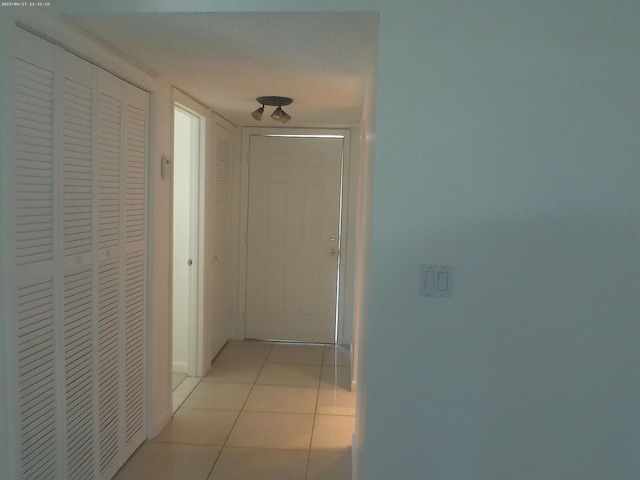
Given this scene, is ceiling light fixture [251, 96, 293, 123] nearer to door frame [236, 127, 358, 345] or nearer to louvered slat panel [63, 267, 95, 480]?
door frame [236, 127, 358, 345]

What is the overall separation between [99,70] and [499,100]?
1.60 meters

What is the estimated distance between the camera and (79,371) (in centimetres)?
193

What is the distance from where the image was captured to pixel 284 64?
2174 mm

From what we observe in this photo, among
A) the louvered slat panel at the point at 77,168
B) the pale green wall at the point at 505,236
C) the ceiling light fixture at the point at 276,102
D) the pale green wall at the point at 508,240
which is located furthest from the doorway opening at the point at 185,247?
the pale green wall at the point at 508,240

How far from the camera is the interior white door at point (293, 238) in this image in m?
4.37

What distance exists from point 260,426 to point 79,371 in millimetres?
1312

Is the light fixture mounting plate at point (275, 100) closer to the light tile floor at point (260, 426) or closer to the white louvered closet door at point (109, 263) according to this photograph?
the white louvered closet door at point (109, 263)

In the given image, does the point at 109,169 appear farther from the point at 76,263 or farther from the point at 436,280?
the point at 436,280

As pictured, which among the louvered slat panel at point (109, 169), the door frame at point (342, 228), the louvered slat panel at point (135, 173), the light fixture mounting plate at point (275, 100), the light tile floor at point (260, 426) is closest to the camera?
the louvered slat panel at point (109, 169)

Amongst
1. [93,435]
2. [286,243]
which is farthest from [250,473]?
[286,243]

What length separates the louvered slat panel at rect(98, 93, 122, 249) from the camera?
2039mm

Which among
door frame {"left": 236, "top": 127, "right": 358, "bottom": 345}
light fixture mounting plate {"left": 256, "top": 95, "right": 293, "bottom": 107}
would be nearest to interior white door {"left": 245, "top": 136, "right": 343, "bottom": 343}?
door frame {"left": 236, "top": 127, "right": 358, "bottom": 345}

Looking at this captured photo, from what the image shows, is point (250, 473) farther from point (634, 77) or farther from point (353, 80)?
point (634, 77)

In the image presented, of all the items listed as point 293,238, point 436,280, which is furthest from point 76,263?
point 293,238
